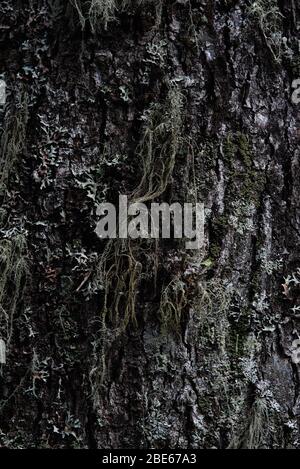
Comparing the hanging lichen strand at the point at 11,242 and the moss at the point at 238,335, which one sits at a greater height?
the hanging lichen strand at the point at 11,242

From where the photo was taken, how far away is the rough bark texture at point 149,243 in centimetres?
164

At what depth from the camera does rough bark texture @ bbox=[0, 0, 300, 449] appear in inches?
64.6

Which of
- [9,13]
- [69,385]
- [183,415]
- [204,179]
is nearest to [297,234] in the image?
[204,179]

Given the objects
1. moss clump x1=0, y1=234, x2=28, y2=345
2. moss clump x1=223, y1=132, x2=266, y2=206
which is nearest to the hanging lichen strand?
moss clump x1=0, y1=234, x2=28, y2=345

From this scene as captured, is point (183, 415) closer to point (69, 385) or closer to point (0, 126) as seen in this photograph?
point (69, 385)

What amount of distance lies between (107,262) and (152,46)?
0.57 m

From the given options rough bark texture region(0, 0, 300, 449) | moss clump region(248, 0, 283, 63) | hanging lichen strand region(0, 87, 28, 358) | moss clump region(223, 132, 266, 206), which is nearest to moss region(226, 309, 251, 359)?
rough bark texture region(0, 0, 300, 449)

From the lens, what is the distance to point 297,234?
169 cm

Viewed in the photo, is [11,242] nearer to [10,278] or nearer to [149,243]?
[10,278]

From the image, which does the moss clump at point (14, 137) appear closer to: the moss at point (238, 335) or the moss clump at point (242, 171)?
the moss clump at point (242, 171)

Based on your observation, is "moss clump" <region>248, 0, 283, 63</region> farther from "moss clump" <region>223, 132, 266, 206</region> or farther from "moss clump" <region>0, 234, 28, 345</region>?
"moss clump" <region>0, 234, 28, 345</region>

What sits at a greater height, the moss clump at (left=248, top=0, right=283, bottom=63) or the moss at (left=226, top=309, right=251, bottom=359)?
the moss clump at (left=248, top=0, right=283, bottom=63)

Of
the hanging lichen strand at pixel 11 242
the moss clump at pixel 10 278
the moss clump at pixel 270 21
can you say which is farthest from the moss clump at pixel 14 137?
the moss clump at pixel 270 21

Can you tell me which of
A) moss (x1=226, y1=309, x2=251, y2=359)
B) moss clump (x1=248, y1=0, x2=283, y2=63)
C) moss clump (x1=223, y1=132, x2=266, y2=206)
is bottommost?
moss (x1=226, y1=309, x2=251, y2=359)
